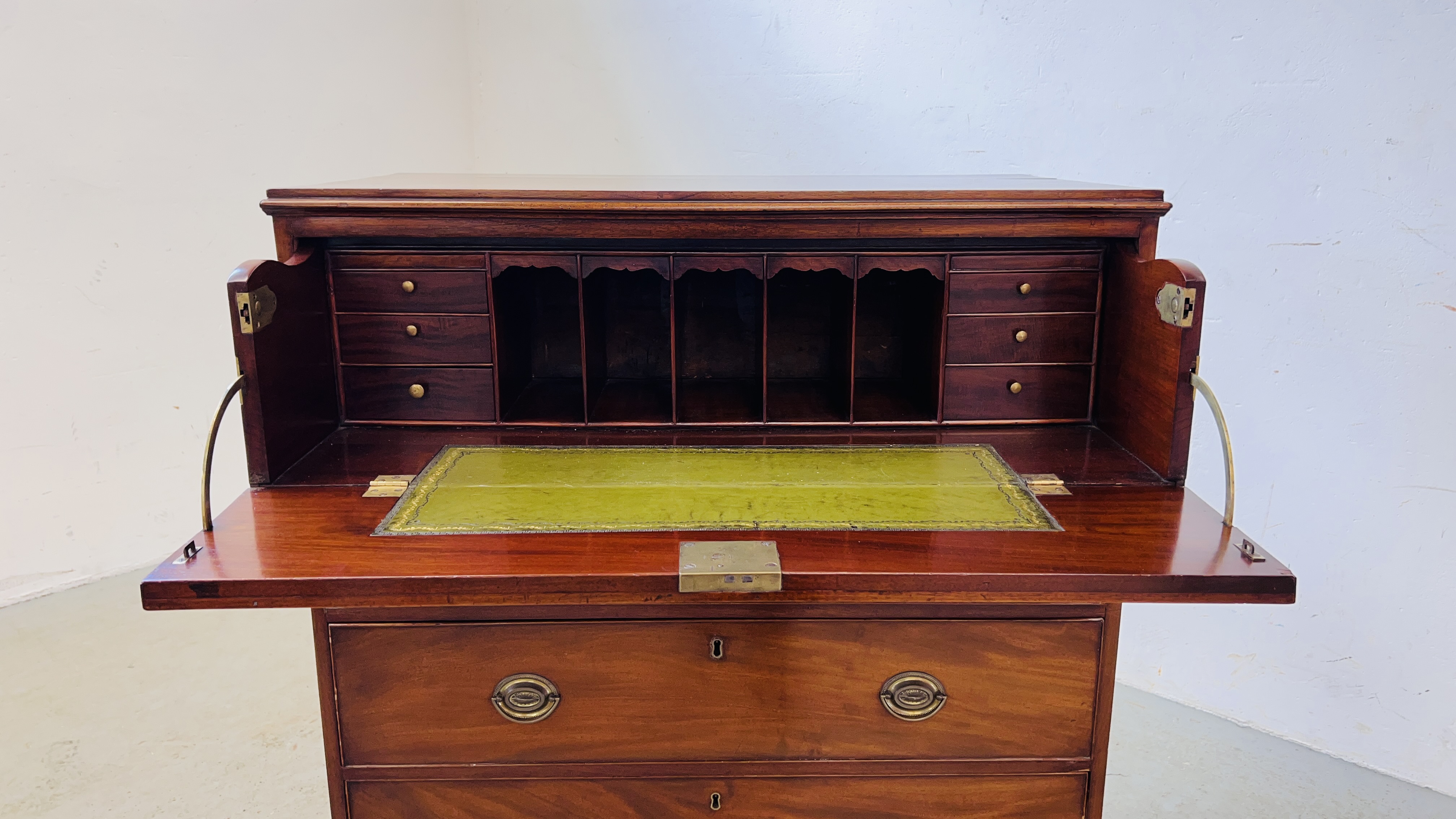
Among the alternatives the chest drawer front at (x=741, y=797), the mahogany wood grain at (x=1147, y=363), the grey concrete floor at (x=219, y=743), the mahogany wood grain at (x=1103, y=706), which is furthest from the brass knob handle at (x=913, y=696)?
the grey concrete floor at (x=219, y=743)

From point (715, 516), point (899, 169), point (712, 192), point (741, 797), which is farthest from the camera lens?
point (899, 169)

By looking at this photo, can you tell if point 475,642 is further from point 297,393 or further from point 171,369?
point 171,369

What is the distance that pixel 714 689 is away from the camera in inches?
52.0

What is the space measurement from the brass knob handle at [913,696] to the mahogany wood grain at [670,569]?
157mm

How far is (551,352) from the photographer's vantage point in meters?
1.86

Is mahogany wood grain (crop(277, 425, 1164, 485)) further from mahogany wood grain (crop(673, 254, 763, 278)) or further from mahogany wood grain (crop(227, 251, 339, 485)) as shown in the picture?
mahogany wood grain (crop(673, 254, 763, 278))

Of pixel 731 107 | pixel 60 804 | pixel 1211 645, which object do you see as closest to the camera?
pixel 60 804

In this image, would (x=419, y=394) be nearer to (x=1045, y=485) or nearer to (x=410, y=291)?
(x=410, y=291)

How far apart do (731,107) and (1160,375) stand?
5.65 ft

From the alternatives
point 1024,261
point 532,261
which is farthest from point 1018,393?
point 532,261

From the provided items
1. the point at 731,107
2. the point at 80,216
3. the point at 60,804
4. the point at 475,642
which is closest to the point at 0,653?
the point at 60,804

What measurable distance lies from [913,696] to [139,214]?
247 centimetres

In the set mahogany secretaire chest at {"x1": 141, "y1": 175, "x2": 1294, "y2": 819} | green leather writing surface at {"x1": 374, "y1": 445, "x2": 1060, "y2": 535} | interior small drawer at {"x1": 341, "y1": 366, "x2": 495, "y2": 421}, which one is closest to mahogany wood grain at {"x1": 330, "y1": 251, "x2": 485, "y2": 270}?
mahogany secretaire chest at {"x1": 141, "y1": 175, "x2": 1294, "y2": 819}

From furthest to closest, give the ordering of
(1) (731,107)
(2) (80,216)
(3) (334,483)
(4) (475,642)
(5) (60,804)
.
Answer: (1) (731,107)
(2) (80,216)
(5) (60,804)
(3) (334,483)
(4) (475,642)
